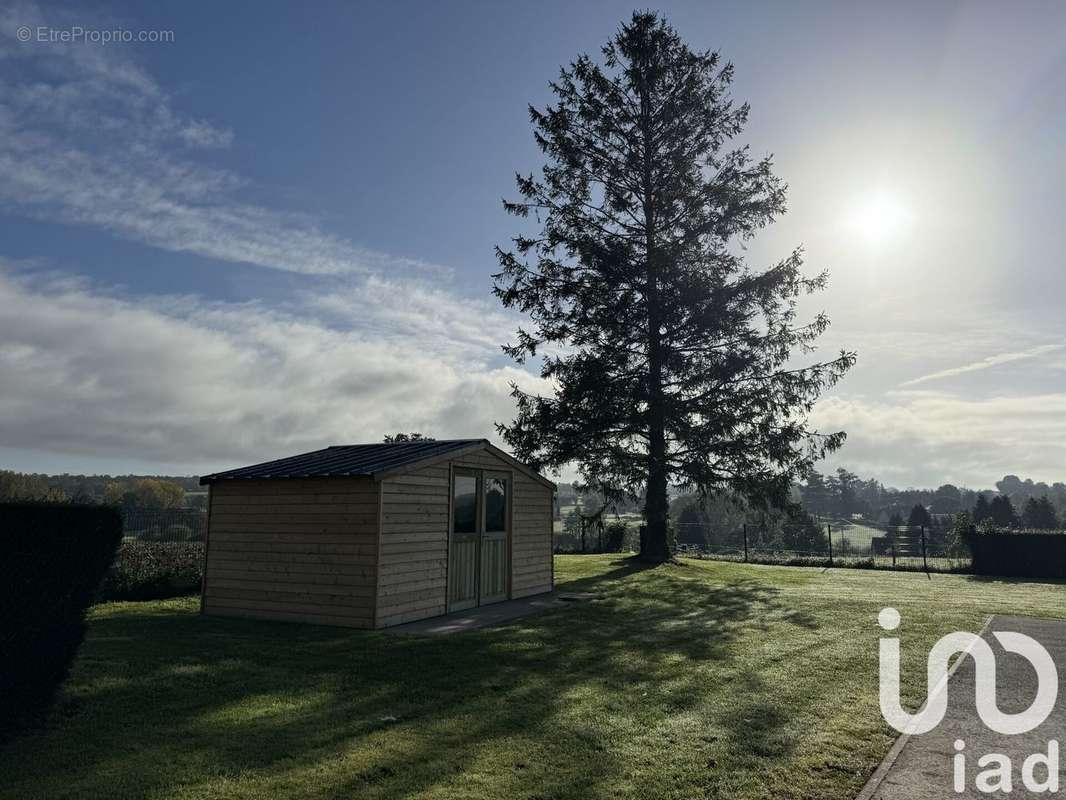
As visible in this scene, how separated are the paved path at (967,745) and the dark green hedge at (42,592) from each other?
6.16 metres

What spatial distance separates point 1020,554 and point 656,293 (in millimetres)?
13610

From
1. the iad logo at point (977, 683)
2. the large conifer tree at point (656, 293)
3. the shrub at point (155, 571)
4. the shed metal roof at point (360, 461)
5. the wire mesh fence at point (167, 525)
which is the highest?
the large conifer tree at point (656, 293)

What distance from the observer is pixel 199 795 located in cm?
396

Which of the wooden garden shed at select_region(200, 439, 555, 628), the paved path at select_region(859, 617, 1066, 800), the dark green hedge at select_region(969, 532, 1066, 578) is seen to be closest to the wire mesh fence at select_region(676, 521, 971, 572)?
the dark green hedge at select_region(969, 532, 1066, 578)

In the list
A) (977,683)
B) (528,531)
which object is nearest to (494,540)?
(528,531)

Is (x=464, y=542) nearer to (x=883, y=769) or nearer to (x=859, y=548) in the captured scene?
(x=883, y=769)

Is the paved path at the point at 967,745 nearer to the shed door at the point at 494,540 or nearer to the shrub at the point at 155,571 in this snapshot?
the shed door at the point at 494,540

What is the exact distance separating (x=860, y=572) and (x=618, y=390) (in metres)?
9.62

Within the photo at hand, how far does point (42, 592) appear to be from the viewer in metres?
5.27

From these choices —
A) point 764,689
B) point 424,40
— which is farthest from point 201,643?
point 424,40

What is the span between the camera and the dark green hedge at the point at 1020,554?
19250mm

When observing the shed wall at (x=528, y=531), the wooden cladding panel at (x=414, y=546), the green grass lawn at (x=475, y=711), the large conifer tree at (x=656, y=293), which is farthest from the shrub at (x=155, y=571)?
the large conifer tree at (x=656, y=293)

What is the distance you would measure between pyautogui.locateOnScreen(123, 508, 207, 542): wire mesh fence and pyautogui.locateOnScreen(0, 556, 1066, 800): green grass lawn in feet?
17.2

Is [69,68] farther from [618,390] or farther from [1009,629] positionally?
[1009,629]
